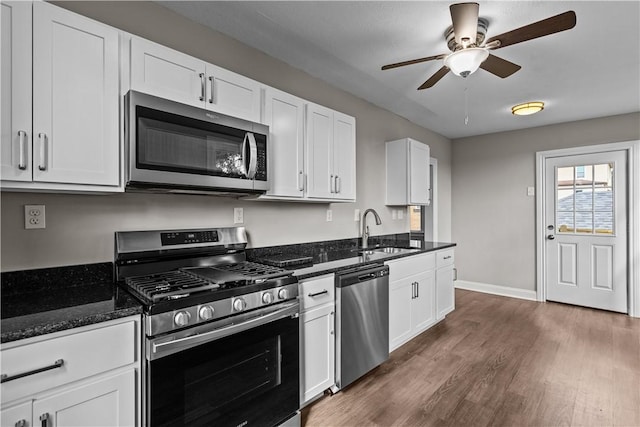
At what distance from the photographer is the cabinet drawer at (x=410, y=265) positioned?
2.78m

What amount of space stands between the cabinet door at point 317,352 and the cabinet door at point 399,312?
0.79 metres

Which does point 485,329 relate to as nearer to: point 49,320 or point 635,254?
point 635,254

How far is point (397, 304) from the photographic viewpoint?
2.86 m

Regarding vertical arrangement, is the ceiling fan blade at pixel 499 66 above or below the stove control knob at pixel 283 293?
above

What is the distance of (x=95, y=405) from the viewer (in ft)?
3.93

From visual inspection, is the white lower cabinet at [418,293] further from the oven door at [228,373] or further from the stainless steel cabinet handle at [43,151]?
the stainless steel cabinet handle at [43,151]

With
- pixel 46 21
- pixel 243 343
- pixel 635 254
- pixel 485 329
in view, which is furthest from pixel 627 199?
pixel 46 21

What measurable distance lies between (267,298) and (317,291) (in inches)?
18.8

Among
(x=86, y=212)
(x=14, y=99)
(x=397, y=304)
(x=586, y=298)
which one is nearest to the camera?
(x=14, y=99)

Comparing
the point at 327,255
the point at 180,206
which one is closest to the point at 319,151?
the point at 327,255

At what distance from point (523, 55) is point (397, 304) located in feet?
7.53

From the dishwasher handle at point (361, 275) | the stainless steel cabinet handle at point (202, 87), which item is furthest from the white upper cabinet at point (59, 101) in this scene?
the dishwasher handle at point (361, 275)

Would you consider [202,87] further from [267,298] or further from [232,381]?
[232,381]

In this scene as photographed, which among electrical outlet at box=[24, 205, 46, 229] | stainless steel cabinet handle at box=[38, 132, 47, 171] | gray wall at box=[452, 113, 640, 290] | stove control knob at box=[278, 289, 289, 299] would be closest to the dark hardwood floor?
stove control knob at box=[278, 289, 289, 299]
